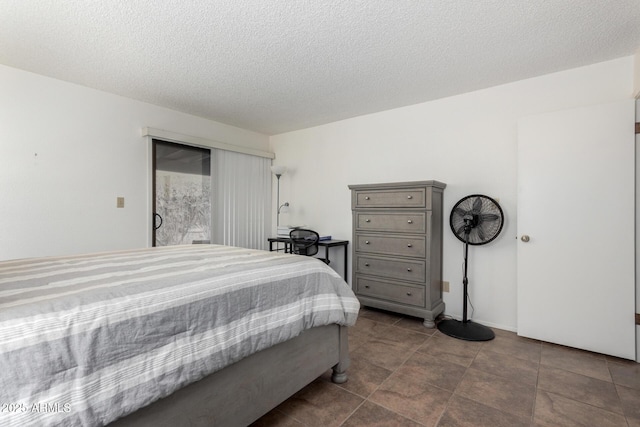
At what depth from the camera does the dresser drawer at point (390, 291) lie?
2.86m

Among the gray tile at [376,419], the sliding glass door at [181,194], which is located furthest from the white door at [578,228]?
the sliding glass door at [181,194]

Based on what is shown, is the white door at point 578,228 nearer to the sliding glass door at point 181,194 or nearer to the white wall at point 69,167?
the sliding glass door at point 181,194

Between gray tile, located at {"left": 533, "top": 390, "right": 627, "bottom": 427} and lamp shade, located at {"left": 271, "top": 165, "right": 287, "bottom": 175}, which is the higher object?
lamp shade, located at {"left": 271, "top": 165, "right": 287, "bottom": 175}

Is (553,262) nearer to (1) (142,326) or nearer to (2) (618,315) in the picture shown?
(2) (618,315)

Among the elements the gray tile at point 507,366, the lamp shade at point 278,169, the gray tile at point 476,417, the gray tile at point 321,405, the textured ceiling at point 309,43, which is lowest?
the gray tile at point 507,366

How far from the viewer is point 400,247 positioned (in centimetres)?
296

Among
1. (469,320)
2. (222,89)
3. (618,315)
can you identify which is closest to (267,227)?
(222,89)

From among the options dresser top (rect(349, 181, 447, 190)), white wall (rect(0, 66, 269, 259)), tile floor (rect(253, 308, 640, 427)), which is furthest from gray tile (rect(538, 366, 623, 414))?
white wall (rect(0, 66, 269, 259))

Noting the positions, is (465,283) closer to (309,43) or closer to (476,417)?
(476,417)

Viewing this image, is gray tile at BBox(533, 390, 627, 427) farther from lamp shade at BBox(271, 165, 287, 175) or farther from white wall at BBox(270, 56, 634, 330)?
lamp shade at BBox(271, 165, 287, 175)

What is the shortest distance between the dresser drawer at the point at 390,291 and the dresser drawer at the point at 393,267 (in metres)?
0.08

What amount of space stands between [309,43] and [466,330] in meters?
2.70

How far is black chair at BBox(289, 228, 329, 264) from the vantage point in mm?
3576

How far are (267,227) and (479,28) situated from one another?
141 inches
